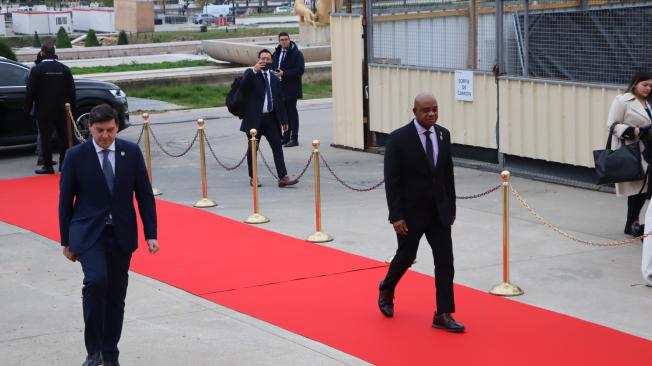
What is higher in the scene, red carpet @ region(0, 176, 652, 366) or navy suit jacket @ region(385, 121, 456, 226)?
navy suit jacket @ region(385, 121, 456, 226)

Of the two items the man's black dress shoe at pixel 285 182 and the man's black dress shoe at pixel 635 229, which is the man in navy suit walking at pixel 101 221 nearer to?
the man's black dress shoe at pixel 635 229

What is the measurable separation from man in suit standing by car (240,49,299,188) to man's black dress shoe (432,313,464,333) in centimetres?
669

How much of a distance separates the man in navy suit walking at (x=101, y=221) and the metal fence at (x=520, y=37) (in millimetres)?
8301

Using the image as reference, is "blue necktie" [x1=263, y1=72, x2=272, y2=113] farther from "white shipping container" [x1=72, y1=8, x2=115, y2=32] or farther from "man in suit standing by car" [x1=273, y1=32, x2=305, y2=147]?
"white shipping container" [x1=72, y1=8, x2=115, y2=32]

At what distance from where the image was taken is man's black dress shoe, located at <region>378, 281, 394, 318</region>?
8797 mm

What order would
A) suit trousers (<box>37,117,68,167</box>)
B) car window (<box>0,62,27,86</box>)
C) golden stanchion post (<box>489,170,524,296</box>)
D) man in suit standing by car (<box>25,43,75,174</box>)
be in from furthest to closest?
car window (<box>0,62,27,86</box>) → suit trousers (<box>37,117,68,167</box>) → man in suit standing by car (<box>25,43,75,174</box>) → golden stanchion post (<box>489,170,524,296</box>)

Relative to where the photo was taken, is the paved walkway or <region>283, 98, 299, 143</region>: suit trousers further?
<region>283, 98, 299, 143</region>: suit trousers

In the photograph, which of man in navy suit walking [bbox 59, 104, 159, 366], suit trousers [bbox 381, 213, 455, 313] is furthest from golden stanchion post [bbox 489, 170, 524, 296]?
man in navy suit walking [bbox 59, 104, 159, 366]

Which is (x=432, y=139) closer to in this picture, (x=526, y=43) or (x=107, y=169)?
(x=107, y=169)

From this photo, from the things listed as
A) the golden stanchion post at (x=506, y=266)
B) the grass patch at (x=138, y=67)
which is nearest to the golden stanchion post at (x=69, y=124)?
the golden stanchion post at (x=506, y=266)

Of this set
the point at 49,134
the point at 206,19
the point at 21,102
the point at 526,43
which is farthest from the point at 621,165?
the point at 206,19

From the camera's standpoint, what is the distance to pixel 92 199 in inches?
290

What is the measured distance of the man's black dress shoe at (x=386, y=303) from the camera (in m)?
8.80

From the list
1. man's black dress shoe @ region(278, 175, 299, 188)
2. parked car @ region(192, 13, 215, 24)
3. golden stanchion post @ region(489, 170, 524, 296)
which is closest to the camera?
golden stanchion post @ region(489, 170, 524, 296)
